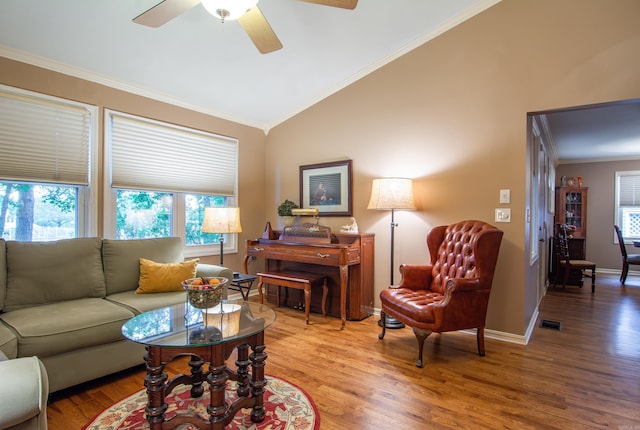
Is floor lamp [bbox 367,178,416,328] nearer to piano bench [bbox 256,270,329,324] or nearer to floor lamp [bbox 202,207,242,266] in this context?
piano bench [bbox 256,270,329,324]

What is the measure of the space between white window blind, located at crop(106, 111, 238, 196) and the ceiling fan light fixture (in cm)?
205

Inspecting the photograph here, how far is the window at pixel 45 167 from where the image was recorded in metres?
2.74

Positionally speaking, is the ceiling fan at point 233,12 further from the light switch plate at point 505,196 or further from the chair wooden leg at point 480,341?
the chair wooden leg at point 480,341

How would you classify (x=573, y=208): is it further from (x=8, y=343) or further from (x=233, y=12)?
(x=8, y=343)

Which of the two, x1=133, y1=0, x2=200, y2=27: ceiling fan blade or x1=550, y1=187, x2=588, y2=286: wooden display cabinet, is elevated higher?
x1=133, y1=0, x2=200, y2=27: ceiling fan blade

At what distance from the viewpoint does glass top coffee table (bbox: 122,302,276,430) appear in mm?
1610

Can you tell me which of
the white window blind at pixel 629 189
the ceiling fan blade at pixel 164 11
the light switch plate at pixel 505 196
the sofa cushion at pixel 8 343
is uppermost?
the ceiling fan blade at pixel 164 11

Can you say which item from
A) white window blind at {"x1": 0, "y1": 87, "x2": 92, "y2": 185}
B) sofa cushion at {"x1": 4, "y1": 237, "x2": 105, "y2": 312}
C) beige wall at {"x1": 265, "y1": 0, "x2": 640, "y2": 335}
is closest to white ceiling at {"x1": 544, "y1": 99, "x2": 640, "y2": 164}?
beige wall at {"x1": 265, "y1": 0, "x2": 640, "y2": 335}

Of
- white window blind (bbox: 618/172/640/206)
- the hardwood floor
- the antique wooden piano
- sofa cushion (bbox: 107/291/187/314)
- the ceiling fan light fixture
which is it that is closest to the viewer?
the ceiling fan light fixture

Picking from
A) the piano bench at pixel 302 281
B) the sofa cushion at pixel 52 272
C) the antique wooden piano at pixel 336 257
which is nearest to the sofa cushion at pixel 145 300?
the sofa cushion at pixel 52 272

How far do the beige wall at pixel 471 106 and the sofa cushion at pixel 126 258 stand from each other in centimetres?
141

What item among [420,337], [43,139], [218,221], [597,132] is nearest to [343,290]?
[420,337]

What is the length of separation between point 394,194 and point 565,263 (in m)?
4.01

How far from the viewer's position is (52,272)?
2.54 metres
